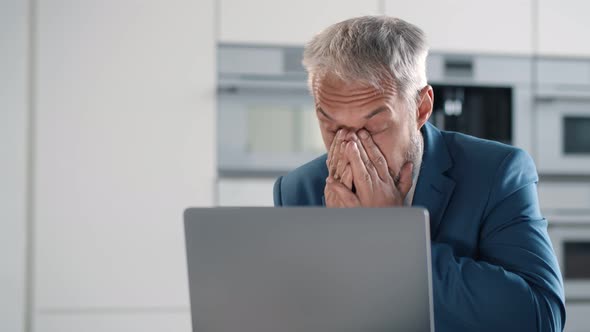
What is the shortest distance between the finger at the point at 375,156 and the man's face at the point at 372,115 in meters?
0.01

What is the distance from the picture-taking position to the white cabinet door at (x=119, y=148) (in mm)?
2891

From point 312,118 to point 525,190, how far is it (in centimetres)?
176

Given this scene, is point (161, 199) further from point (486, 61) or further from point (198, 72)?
point (486, 61)

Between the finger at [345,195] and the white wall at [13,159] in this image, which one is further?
the white wall at [13,159]

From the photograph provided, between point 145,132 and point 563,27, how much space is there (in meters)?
1.80

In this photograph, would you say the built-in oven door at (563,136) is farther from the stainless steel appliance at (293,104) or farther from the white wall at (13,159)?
the white wall at (13,159)

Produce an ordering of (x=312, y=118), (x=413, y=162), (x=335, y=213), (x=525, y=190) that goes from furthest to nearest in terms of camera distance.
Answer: (x=312, y=118)
(x=413, y=162)
(x=525, y=190)
(x=335, y=213)

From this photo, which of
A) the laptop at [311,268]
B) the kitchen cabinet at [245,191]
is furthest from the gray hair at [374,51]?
the kitchen cabinet at [245,191]

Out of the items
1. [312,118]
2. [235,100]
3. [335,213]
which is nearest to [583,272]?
[312,118]

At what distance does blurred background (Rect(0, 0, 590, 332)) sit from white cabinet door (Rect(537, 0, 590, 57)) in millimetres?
299

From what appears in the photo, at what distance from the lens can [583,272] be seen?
10.6 feet

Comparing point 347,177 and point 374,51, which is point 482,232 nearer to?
point 347,177

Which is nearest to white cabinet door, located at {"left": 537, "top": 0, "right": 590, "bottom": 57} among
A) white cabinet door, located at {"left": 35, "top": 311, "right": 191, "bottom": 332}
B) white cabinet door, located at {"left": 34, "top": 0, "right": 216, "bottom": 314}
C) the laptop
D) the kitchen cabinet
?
the kitchen cabinet

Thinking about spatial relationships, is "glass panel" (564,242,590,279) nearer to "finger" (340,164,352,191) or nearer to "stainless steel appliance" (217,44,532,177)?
"stainless steel appliance" (217,44,532,177)
